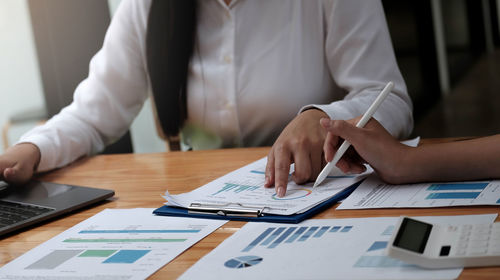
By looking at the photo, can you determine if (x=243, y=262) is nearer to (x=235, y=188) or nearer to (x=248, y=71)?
(x=235, y=188)

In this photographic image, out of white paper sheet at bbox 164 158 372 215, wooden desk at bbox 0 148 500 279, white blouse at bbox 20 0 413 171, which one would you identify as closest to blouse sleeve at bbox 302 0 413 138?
white blouse at bbox 20 0 413 171

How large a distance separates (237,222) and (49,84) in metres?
2.06

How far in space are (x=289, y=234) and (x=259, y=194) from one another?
0.17 meters

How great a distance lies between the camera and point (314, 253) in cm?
62

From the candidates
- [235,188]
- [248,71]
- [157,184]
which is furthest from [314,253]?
[248,71]

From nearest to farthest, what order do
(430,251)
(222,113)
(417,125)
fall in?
(430,251) < (222,113) < (417,125)

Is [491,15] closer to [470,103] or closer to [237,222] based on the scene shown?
[470,103]

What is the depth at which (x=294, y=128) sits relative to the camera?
96 cm

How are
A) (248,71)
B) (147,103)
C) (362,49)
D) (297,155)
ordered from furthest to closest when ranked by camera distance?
1. (147,103)
2. (248,71)
3. (362,49)
4. (297,155)

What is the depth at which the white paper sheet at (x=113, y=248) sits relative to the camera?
25.9 inches

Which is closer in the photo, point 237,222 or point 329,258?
point 329,258

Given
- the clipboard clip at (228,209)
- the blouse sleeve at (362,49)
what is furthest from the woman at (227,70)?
the clipboard clip at (228,209)

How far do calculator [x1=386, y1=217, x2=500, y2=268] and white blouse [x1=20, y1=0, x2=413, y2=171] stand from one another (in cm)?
68

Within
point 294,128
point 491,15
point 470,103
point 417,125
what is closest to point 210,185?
point 294,128
